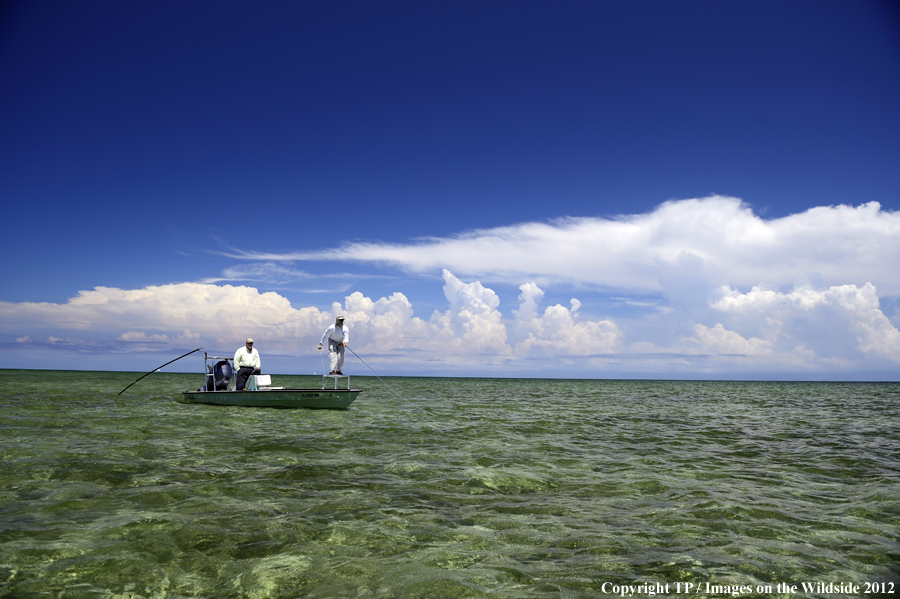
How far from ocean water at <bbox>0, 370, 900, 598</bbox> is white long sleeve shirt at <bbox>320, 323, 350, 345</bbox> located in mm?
8553

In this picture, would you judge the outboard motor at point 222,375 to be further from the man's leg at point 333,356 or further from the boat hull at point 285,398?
the man's leg at point 333,356

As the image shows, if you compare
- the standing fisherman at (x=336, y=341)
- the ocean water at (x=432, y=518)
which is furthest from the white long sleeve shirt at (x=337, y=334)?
the ocean water at (x=432, y=518)

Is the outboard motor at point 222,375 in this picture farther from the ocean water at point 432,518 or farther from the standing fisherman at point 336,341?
the ocean water at point 432,518

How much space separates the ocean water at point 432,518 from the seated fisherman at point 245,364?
29.3 feet

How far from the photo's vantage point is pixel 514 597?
4.79m

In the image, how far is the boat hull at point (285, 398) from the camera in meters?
23.3

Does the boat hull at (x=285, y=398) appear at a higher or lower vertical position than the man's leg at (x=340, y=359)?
lower

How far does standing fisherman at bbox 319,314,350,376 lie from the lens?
74.9 feet

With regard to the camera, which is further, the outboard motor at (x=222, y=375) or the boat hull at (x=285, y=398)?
the outboard motor at (x=222, y=375)

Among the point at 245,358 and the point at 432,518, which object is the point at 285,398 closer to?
the point at 245,358

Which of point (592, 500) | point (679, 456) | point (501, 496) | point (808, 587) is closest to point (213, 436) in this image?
point (501, 496)

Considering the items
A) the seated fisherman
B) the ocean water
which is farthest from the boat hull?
the ocean water

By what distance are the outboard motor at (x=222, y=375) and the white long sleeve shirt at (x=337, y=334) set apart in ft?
20.6

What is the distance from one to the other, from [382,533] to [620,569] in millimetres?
3114
